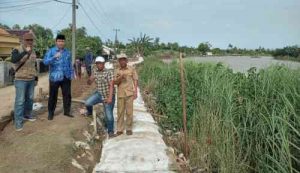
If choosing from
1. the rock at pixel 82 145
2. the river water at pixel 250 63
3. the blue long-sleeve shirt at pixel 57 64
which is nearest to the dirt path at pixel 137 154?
the rock at pixel 82 145

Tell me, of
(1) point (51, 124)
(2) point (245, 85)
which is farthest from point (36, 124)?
(2) point (245, 85)

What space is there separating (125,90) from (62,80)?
1266 mm

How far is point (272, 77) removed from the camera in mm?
7168

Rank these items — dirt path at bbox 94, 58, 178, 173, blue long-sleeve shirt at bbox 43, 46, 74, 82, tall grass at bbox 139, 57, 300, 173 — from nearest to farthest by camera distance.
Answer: tall grass at bbox 139, 57, 300, 173, dirt path at bbox 94, 58, 178, 173, blue long-sleeve shirt at bbox 43, 46, 74, 82

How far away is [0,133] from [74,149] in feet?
5.44

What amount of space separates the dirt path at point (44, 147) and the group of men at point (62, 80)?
32cm

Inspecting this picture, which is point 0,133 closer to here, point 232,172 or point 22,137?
point 22,137

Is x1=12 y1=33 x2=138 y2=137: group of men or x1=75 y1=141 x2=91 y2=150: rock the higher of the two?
x1=12 y1=33 x2=138 y2=137: group of men

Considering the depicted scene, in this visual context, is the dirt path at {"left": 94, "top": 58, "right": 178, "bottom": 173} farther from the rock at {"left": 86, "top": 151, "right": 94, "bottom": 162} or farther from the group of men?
the group of men

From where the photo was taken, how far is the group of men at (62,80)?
855cm

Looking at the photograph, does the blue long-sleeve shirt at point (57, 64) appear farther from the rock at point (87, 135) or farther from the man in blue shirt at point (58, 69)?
the rock at point (87, 135)

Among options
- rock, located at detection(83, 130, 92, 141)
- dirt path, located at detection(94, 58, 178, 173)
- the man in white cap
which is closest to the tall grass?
dirt path, located at detection(94, 58, 178, 173)

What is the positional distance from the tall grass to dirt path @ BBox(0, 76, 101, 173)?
2.02 metres

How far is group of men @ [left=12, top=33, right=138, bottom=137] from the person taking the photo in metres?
8.55
